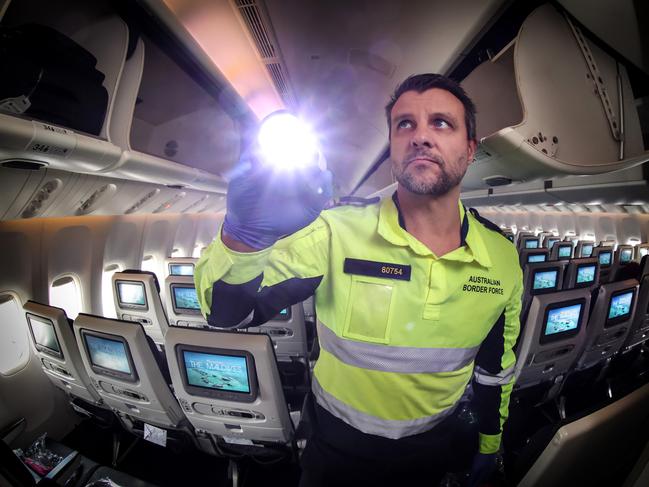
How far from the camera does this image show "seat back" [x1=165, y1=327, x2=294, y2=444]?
1.81 metres

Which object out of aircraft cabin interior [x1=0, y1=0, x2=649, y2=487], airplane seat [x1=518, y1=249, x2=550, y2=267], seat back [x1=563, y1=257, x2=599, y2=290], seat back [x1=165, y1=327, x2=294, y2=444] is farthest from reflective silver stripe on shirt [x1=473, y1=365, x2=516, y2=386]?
airplane seat [x1=518, y1=249, x2=550, y2=267]

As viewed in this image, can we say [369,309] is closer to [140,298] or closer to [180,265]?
[140,298]

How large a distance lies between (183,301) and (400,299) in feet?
12.5

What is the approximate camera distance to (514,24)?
6.25ft

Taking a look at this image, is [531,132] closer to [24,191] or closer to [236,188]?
[236,188]

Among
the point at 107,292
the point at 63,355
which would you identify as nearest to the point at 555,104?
the point at 63,355

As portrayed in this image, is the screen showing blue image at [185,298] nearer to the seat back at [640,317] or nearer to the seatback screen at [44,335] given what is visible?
the seatback screen at [44,335]

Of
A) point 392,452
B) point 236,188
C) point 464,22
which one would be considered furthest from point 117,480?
point 464,22

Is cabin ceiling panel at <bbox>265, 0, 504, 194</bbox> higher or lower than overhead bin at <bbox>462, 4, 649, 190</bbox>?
higher

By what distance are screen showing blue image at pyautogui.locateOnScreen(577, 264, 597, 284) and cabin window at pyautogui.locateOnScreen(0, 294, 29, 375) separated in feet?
30.7

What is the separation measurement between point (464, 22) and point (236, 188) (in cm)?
200

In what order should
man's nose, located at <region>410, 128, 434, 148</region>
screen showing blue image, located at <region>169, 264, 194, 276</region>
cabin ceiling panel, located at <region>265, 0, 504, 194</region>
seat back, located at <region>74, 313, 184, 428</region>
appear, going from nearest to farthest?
man's nose, located at <region>410, 128, 434, 148</region>, cabin ceiling panel, located at <region>265, 0, 504, 194</region>, seat back, located at <region>74, 313, 184, 428</region>, screen showing blue image, located at <region>169, 264, 194, 276</region>

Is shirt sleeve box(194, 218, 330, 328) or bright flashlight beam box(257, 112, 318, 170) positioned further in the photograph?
shirt sleeve box(194, 218, 330, 328)

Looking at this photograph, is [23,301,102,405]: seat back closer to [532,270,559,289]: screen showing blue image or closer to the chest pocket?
the chest pocket
